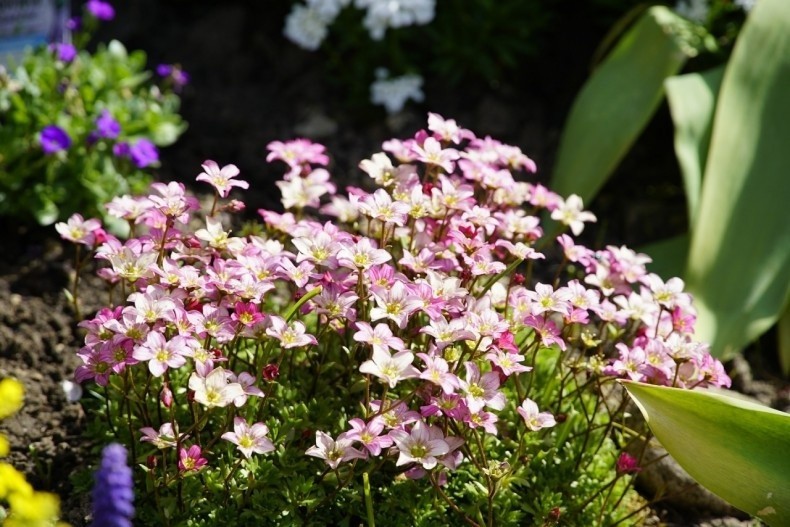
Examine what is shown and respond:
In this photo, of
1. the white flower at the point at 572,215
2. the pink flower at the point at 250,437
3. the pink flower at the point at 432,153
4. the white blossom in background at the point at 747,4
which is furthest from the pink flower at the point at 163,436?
the white blossom in background at the point at 747,4

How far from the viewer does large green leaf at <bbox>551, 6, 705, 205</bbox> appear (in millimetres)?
3021

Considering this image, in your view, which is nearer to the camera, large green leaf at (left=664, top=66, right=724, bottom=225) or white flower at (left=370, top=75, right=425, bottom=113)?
large green leaf at (left=664, top=66, right=724, bottom=225)

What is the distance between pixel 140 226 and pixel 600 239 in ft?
4.71

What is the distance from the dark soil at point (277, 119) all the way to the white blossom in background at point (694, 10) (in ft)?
1.24

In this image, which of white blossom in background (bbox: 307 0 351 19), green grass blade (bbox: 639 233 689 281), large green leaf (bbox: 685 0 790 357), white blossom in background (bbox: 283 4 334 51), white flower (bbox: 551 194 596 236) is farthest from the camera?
white blossom in background (bbox: 283 4 334 51)

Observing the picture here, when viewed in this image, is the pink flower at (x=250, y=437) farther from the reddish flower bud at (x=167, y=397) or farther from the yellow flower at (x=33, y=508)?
the yellow flower at (x=33, y=508)

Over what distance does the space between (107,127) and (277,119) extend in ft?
3.09

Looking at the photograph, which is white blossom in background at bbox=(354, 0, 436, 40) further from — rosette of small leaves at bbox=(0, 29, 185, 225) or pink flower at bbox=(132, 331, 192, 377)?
pink flower at bbox=(132, 331, 192, 377)

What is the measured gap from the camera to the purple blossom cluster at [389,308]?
5.82ft

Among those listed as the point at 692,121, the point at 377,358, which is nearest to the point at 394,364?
the point at 377,358

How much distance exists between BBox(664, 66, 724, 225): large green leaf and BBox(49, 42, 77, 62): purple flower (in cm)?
174

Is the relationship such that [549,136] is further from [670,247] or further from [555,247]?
[670,247]

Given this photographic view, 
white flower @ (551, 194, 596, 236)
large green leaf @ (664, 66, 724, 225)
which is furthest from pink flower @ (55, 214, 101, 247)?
large green leaf @ (664, 66, 724, 225)

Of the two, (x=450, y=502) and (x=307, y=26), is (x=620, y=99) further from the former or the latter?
Answer: (x=450, y=502)
